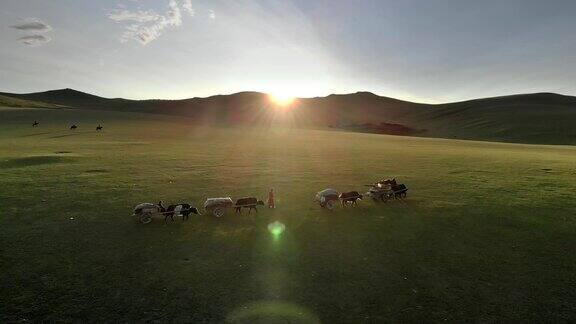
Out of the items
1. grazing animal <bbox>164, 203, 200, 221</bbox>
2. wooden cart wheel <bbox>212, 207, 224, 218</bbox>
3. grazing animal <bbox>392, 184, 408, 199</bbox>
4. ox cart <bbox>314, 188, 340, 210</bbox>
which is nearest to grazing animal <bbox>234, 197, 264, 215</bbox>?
wooden cart wheel <bbox>212, 207, 224, 218</bbox>

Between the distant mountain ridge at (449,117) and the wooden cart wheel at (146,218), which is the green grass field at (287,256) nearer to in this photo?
the wooden cart wheel at (146,218)

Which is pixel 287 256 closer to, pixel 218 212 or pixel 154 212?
pixel 218 212

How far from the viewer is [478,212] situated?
55.2 feet

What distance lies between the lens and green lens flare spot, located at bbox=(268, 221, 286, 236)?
13.8 meters

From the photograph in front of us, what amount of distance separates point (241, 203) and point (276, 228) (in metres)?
2.30

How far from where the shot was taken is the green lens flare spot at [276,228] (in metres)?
13.8

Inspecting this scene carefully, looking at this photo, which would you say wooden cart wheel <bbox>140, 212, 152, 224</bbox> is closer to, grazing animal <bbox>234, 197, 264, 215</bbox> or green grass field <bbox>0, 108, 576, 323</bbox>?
green grass field <bbox>0, 108, 576, 323</bbox>

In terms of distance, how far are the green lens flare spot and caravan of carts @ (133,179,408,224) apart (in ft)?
4.92

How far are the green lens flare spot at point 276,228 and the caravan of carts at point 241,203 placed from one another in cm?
150

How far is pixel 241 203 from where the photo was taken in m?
15.8

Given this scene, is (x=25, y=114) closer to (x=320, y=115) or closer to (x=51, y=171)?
(x=51, y=171)

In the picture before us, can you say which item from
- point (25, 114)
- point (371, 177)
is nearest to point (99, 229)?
point (371, 177)

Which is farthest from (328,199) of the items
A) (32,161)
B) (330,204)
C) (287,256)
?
(32,161)

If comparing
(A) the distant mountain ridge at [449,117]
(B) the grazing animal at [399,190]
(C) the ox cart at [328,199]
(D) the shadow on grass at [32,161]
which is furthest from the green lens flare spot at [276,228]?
(A) the distant mountain ridge at [449,117]
